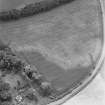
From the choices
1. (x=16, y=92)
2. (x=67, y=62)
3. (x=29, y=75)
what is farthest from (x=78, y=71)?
(x=16, y=92)

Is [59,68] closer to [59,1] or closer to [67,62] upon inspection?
[67,62]

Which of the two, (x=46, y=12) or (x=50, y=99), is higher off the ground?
(x=46, y=12)

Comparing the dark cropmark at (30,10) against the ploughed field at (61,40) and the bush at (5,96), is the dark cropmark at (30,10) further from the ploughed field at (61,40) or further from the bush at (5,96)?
the bush at (5,96)

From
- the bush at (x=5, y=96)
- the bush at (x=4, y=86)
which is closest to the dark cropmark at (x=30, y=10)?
the bush at (x=4, y=86)

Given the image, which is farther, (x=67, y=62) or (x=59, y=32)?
(x=59, y=32)

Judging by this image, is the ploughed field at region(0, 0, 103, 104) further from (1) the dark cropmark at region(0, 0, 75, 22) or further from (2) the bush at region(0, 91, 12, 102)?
(2) the bush at region(0, 91, 12, 102)

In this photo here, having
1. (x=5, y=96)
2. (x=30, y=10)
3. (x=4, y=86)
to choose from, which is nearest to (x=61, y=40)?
(x=30, y=10)
